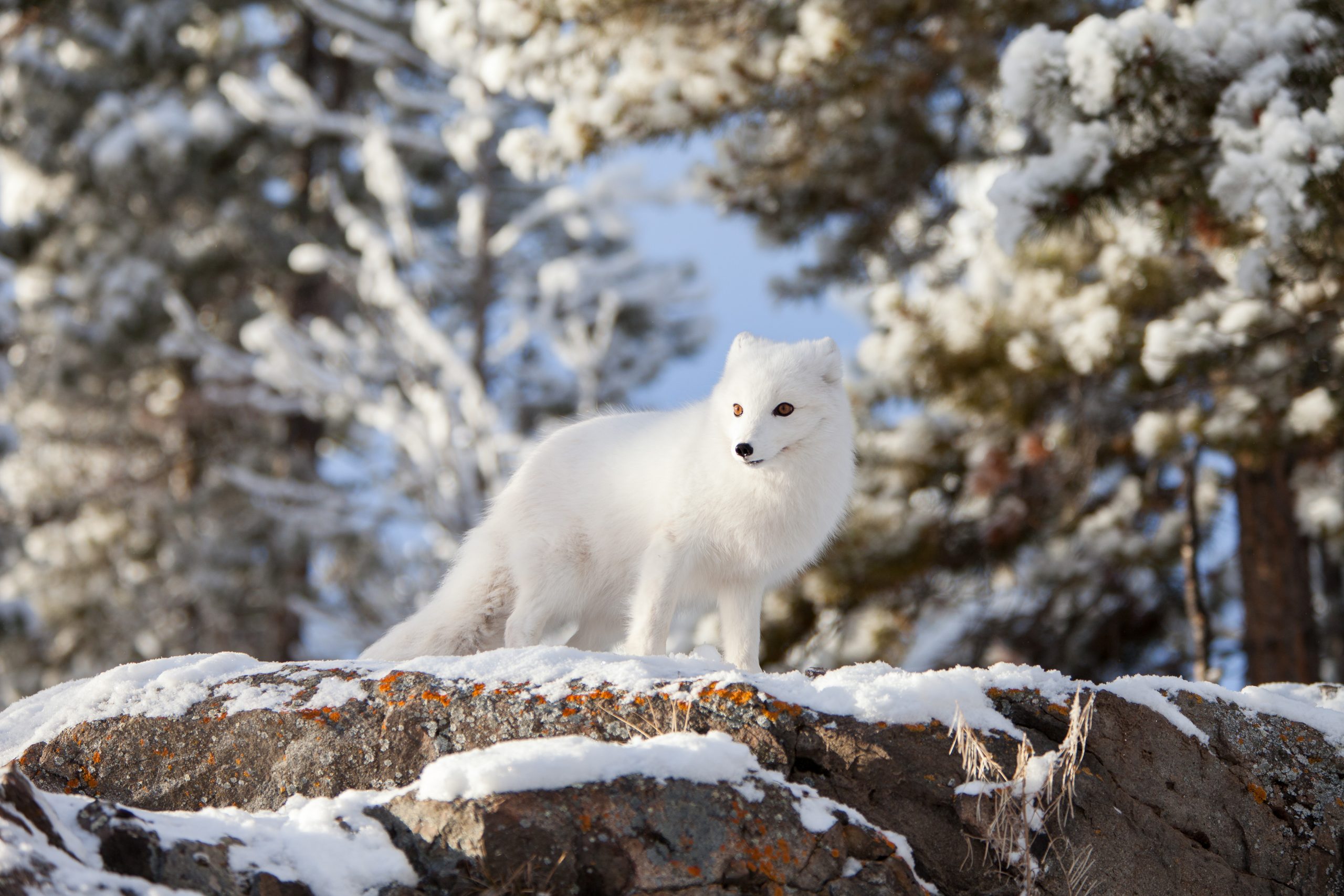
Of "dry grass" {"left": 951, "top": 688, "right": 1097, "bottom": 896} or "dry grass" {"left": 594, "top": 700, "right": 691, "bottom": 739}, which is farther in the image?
"dry grass" {"left": 594, "top": 700, "right": 691, "bottom": 739}

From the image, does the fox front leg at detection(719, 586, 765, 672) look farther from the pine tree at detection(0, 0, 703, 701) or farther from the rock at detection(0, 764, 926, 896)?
the pine tree at detection(0, 0, 703, 701)

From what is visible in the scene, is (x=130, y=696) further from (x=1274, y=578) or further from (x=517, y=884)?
(x=1274, y=578)

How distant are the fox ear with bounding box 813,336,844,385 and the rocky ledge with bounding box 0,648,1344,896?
4.37ft

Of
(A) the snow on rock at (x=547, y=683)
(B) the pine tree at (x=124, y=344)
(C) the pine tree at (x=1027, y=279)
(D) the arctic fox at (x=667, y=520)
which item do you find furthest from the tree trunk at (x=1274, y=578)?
(B) the pine tree at (x=124, y=344)

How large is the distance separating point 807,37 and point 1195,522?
13.8ft

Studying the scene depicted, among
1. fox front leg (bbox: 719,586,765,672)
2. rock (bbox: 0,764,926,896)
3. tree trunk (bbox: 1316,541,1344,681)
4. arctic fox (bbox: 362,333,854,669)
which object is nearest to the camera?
rock (bbox: 0,764,926,896)

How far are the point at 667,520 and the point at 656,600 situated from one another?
0.99ft

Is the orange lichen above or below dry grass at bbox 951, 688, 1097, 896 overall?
above

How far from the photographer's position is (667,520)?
4168mm

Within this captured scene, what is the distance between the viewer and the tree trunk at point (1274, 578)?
7.82 metres

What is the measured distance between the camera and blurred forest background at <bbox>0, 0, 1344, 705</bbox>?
5.39m

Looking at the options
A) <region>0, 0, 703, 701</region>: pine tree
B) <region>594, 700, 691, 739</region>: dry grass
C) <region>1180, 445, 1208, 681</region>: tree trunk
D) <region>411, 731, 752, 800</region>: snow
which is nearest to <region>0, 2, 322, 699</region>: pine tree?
<region>0, 0, 703, 701</region>: pine tree

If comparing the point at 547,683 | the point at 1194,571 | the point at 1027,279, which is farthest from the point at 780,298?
the point at 547,683

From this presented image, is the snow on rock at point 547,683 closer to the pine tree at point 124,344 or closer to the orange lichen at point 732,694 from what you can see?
the orange lichen at point 732,694
